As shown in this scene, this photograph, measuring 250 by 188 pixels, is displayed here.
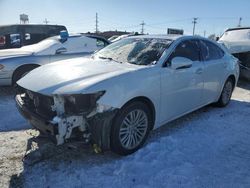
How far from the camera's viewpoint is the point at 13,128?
4957 mm

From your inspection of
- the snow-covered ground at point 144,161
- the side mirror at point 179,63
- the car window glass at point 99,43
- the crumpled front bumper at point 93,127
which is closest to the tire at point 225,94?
the snow-covered ground at point 144,161

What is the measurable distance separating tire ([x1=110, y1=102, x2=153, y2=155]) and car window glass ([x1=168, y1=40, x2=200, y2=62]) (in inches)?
39.2

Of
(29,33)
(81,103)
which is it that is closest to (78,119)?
(81,103)

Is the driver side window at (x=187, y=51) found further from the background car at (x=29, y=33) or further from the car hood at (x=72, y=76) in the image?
the background car at (x=29, y=33)

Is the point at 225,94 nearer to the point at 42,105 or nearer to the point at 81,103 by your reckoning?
the point at 81,103

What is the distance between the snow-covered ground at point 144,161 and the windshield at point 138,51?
124 cm

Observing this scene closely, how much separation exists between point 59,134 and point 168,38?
99.3 inches

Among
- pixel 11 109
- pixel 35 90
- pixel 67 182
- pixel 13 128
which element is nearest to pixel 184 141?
pixel 67 182

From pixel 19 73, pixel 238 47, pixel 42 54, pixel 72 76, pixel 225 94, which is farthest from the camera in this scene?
pixel 238 47

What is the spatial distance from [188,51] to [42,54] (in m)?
3.93

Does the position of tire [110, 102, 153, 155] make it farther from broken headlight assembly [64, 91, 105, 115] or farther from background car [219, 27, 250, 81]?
background car [219, 27, 250, 81]

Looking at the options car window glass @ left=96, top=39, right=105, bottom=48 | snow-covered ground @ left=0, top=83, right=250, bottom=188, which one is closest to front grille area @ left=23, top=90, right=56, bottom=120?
snow-covered ground @ left=0, top=83, right=250, bottom=188

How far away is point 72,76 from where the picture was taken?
3.73m

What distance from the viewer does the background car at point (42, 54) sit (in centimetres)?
679
